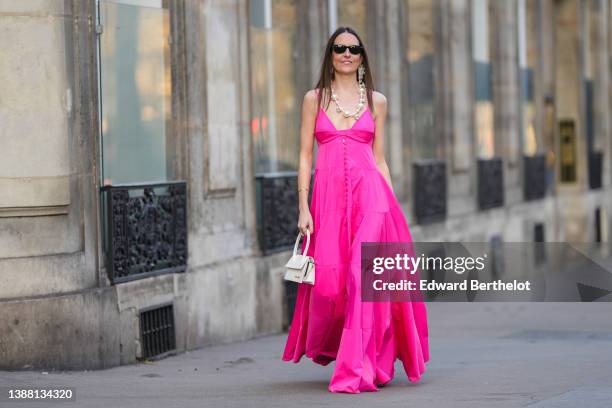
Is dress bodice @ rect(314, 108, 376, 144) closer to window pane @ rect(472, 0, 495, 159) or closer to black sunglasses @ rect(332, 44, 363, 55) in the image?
black sunglasses @ rect(332, 44, 363, 55)

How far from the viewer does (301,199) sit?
9000 mm

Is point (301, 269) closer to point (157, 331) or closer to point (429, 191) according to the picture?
point (157, 331)

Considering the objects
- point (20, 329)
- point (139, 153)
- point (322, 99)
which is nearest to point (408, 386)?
point (322, 99)

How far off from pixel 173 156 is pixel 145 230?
110 centimetres

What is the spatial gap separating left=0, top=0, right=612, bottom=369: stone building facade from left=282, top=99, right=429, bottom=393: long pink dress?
2051mm

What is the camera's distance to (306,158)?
29.8 ft

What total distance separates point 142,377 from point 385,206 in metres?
2.27

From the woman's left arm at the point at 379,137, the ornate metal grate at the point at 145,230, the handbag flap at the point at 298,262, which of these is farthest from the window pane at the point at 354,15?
the handbag flap at the point at 298,262

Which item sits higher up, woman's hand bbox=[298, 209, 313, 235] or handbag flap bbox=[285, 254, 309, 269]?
woman's hand bbox=[298, 209, 313, 235]

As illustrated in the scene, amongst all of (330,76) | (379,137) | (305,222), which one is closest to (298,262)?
(305,222)

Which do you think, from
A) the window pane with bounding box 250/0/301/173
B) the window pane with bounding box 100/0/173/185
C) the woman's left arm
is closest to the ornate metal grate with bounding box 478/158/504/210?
the window pane with bounding box 250/0/301/173

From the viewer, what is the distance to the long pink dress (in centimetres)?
873

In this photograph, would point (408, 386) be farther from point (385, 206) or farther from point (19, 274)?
point (19, 274)

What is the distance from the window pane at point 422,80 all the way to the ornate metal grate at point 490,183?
1.78 m
